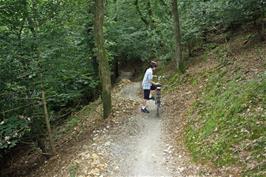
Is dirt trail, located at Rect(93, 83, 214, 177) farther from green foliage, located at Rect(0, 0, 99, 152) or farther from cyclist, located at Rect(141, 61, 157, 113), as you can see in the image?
green foliage, located at Rect(0, 0, 99, 152)

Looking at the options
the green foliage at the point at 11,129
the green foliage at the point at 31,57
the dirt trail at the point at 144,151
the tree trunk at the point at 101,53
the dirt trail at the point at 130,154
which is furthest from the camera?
the tree trunk at the point at 101,53

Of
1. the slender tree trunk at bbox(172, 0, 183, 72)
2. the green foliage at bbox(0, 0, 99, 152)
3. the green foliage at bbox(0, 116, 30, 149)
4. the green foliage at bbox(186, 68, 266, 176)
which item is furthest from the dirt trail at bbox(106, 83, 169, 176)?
the slender tree trunk at bbox(172, 0, 183, 72)

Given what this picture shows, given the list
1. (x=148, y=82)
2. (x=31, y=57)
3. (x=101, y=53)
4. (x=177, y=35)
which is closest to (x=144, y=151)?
(x=148, y=82)

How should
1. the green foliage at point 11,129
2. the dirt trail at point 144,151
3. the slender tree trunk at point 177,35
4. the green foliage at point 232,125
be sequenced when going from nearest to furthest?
the green foliage at point 232,125, the dirt trail at point 144,151, the green foliage at point 11,129, the slender tree trunk at point 177,35

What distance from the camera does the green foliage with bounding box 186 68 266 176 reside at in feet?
30.3

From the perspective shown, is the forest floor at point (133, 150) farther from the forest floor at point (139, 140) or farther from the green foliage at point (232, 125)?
the green foliage at point (232, 125)

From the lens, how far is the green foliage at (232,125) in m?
9.25

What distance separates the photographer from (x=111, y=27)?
1039 inches

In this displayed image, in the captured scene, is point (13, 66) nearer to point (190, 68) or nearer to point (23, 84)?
point (23, 84)

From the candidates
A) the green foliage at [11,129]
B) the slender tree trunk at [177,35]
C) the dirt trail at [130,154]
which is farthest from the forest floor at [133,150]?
the slender tree trunk at [177,35]

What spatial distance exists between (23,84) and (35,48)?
1.42 metres

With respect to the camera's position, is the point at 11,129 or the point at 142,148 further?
the point at 11,129

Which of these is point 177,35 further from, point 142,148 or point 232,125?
point 232,125

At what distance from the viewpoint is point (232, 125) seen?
1080 cm
